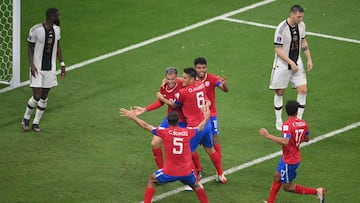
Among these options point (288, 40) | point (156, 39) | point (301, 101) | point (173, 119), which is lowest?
point (156, 39)

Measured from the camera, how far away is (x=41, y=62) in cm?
1972

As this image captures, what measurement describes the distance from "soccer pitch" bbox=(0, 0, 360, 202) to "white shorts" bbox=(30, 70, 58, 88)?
0.94 metres

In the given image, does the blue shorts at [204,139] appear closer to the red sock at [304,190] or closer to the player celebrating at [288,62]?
the red sock at [304,190]

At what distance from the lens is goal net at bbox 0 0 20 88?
72.3ft

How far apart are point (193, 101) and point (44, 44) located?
4.27 m

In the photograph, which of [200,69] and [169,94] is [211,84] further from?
[169,94]

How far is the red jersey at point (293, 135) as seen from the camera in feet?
51.8

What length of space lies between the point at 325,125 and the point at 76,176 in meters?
5.57

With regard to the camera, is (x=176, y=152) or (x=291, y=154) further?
(x=291, y=154)

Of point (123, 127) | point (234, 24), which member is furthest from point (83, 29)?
point (123, 127)

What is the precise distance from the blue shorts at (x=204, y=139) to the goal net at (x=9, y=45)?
6.65 meters

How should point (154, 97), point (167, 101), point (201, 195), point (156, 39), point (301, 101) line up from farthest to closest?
point (156, 39)
point (154, 97)
point (301, 101)
point (167, 101)
point (201, 195)

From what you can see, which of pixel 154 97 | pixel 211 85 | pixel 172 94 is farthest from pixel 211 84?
pixel 154 97

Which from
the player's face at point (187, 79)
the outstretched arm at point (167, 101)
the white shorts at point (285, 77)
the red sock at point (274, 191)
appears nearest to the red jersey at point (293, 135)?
the red sock at point (274, 191)
